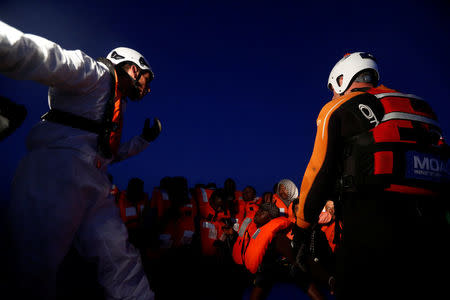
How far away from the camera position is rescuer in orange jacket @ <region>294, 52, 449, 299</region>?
4.21 ft

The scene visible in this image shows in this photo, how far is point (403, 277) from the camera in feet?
4.17

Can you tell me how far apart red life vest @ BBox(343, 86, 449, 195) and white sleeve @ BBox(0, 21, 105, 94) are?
186 centimetres

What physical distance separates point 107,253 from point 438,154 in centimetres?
221

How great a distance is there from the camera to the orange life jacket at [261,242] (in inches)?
149

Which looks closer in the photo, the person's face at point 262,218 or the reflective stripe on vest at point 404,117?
the reflective stripe on vest at point 404,117

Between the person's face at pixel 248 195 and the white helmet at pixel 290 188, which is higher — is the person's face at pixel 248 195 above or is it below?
below

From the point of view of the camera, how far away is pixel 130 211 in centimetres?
590

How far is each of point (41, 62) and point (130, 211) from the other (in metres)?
5.38

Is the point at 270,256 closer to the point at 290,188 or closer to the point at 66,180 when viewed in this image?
the point at 290,188

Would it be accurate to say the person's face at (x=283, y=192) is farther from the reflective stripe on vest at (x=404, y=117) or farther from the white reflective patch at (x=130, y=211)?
the reflective stripe on vest at (x=404, y=117)

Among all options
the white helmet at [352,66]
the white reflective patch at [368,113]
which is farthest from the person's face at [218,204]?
the white reflective patch at [368,113]

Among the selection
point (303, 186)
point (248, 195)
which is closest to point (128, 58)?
point (303, 186)

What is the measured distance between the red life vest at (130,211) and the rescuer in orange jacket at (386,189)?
5.24 m

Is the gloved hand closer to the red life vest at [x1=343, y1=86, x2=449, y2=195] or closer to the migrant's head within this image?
the red life vest at [x1=343, y1=86, x2=449, y2=195]
